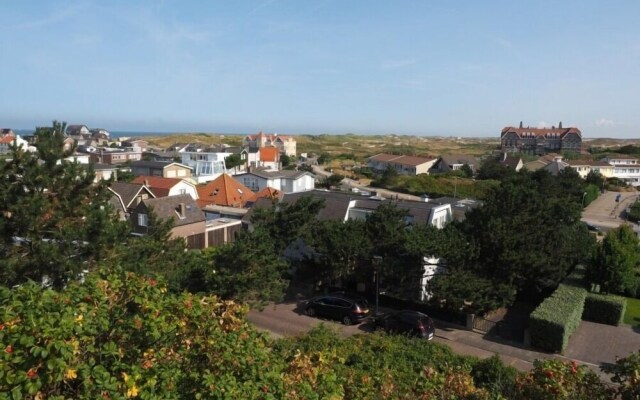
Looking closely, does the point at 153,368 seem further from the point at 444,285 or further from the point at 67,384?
the point at 444,285

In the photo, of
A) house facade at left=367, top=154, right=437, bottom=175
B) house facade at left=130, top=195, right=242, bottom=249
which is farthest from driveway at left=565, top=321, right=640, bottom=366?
house facade at left=367, top=154, right=437, bottom=175

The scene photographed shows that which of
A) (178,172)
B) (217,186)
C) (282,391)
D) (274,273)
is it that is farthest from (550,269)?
(178,172)

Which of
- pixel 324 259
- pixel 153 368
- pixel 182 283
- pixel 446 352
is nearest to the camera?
pixel 153 368

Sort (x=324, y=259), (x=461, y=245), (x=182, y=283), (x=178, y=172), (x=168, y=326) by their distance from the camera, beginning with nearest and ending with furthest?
(x=168, y=326) < (x=182, y=283) < (x=461, y=245) < (x=324, y=259) < (x=178, y=172)

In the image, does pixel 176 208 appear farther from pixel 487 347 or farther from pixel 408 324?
pixel 487 347

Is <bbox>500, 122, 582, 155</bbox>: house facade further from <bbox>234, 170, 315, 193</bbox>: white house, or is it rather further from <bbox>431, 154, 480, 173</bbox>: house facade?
<bbox>234, 170, 315, 193</bbox>: white house

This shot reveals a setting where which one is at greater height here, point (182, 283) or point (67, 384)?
point (67, 384)

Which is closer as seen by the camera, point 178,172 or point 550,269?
point 550,269

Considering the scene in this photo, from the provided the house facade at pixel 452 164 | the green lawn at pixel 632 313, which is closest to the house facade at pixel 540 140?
the house facade at pixel 452 164
